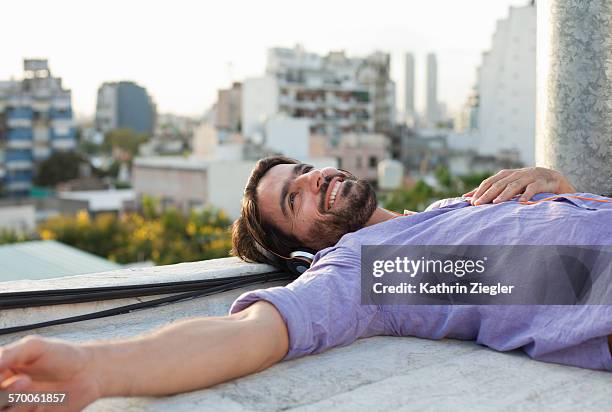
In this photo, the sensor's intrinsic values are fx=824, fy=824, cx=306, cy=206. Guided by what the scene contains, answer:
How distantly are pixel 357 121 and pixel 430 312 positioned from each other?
48150mm

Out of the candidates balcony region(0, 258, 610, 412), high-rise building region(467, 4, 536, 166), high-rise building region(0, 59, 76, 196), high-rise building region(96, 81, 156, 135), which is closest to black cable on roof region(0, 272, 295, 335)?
balcony region(0, 258, 610, 412)

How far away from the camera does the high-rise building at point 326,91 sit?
45.2m

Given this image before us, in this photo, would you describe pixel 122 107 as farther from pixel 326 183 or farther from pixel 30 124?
pixel 326 183

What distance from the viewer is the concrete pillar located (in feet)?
11.0

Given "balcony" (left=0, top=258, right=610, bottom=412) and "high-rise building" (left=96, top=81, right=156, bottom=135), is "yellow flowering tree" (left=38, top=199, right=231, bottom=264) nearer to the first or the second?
"balcony" (left=0, top=258, right=610, bottom=412)

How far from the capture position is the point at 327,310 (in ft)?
6.88

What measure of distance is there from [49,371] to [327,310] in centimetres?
76

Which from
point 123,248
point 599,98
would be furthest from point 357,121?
point 599,98

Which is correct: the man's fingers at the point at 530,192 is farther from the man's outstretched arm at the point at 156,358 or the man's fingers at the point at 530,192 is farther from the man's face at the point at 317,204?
the man's outstretched arm at the point at 156,358

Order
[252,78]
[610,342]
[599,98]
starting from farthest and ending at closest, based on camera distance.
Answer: [252,78]
[599,98]
[610,342]

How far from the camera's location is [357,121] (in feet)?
164

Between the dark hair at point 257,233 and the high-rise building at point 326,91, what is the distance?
40.3 meters

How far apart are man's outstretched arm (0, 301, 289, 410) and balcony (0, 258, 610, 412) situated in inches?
1.5

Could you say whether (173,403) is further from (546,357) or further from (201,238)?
(201,238)
